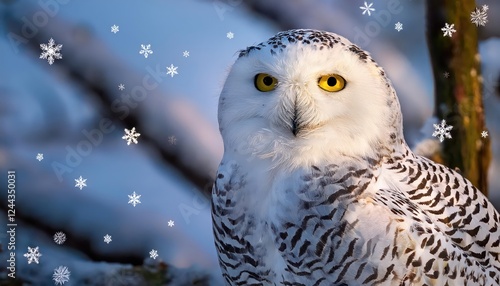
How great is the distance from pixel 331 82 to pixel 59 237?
1.03 metres

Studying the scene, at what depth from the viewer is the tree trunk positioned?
1.71 metres

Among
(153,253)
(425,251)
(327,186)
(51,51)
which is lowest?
(425,251)

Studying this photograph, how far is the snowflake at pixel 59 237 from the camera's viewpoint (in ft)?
5.63

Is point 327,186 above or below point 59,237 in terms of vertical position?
below

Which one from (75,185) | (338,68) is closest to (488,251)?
(338,68)

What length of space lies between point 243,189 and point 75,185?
29.2 inches

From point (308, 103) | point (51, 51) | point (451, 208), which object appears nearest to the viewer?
point (308, 103)

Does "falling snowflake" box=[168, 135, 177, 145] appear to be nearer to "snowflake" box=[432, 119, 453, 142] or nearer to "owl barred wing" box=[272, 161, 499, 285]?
"owl barred wing" box=[272, 161, 499, 285]

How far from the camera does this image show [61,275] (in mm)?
1727

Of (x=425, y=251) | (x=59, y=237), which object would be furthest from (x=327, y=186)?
(x=59, y=237)

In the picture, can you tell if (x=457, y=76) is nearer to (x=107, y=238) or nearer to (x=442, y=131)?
(x=442, y=131)

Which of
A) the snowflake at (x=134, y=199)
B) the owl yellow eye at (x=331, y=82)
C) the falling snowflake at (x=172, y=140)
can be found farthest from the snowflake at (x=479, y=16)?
the snowflake at (x=134, y=199)

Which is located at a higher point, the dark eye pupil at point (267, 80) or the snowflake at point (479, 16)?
the snowflake at point (479, 16)

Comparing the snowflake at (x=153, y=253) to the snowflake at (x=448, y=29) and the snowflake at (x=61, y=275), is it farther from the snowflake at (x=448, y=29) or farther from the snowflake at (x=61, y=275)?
the snowflake at (x=448, y=29)
